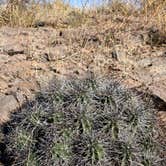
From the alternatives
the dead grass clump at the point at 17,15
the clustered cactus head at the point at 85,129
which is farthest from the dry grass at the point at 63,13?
the clustered cactus head at the point at 85,129

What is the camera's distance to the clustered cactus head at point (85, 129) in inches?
203

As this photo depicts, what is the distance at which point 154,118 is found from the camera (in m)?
5.78

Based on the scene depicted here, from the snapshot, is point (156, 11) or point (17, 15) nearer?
point (156, 11)

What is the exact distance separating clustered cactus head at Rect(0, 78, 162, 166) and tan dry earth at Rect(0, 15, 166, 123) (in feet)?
2.75

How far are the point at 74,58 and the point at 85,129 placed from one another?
2.32 m

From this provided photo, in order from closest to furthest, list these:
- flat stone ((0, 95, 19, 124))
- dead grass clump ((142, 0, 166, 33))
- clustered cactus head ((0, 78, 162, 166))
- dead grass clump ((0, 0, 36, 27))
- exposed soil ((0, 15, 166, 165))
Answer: clustered cactus head ((0, 78, 162, 166))
flat stone ((0, 95, 19, 124))
exposed soil ((0, 15, 166, 165))
dead grass clump ((142, 0, 166, 33))
dead grass clump ((0, 0, 36, 27))

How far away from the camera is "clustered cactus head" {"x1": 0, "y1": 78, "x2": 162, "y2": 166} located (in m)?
5.16

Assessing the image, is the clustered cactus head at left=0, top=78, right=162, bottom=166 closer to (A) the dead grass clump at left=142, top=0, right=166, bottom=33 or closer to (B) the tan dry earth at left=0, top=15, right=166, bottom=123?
(B) the tan dry earth at left=0, top=15, right=166, bottom=123

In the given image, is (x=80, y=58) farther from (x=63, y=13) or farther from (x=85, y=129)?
(x=85, y=129)

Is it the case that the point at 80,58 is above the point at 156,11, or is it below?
below

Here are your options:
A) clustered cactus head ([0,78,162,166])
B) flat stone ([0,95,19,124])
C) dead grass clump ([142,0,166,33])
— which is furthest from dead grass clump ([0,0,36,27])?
clustered cactus head ([0,78,162,166])

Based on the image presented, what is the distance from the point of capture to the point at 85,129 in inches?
207

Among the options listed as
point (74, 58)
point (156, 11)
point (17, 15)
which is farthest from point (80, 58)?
point (17, 15)

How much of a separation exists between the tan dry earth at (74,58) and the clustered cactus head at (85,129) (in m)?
0.84
